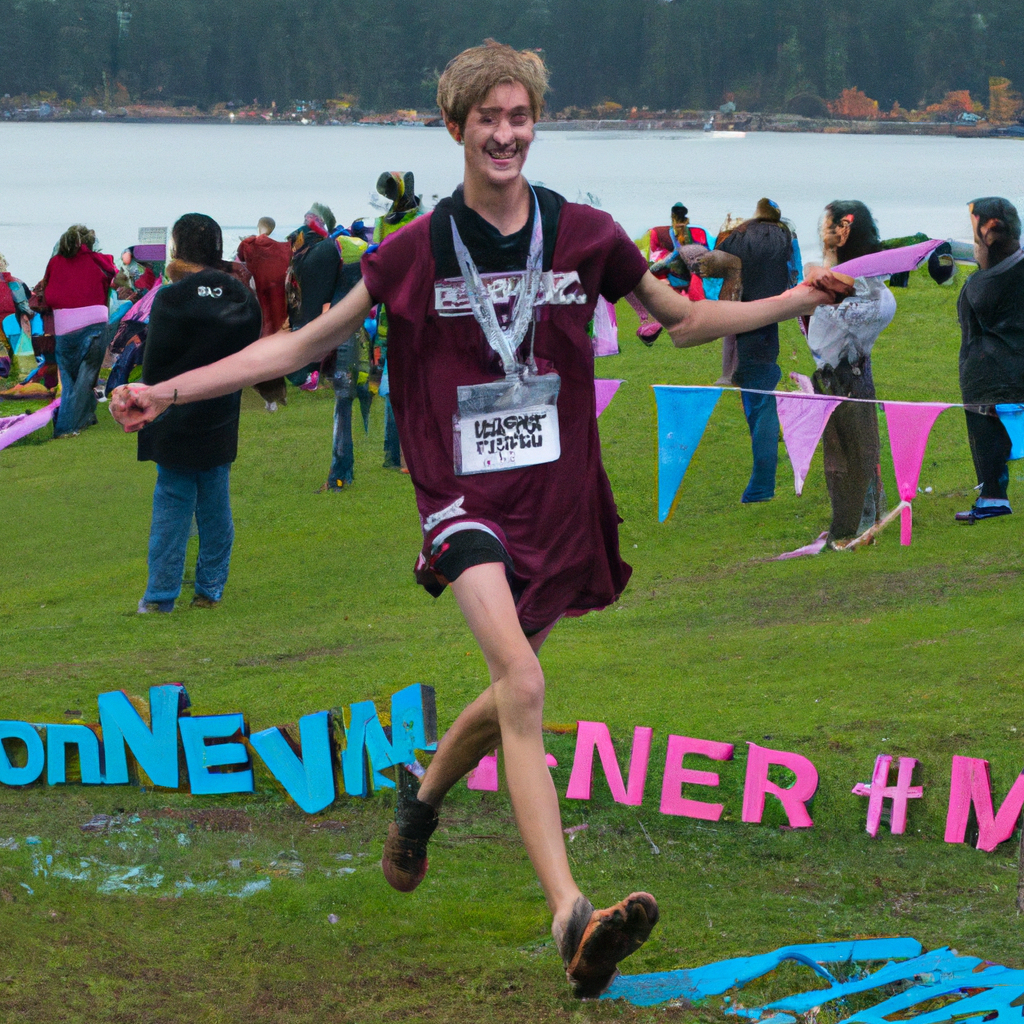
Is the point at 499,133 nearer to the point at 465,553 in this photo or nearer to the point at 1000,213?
the point at 465,553

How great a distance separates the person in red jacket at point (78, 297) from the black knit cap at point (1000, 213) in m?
7.56

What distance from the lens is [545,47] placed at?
36.9m

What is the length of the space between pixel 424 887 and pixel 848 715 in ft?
5.77

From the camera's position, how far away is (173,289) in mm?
6676

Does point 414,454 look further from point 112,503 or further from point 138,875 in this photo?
point 112,503

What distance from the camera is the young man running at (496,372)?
3.01m

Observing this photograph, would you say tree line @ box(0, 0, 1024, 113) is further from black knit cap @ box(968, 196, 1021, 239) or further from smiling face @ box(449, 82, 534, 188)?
smiling face @ box(449, 82, 534, 188)

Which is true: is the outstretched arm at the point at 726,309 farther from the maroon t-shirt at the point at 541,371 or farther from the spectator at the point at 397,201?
the spectator at the point at 397,201

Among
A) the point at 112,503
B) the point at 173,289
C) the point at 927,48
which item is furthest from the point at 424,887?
the point at 927,48

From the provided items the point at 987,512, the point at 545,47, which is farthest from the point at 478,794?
the point at 545,47

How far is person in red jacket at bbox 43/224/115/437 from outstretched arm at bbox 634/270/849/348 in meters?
9.27

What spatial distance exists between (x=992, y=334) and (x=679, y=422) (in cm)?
232

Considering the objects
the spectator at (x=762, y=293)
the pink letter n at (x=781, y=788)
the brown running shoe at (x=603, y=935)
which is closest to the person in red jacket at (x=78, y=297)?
the spectator at (x=762, y=293)

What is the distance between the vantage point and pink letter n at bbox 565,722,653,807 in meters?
4.41
